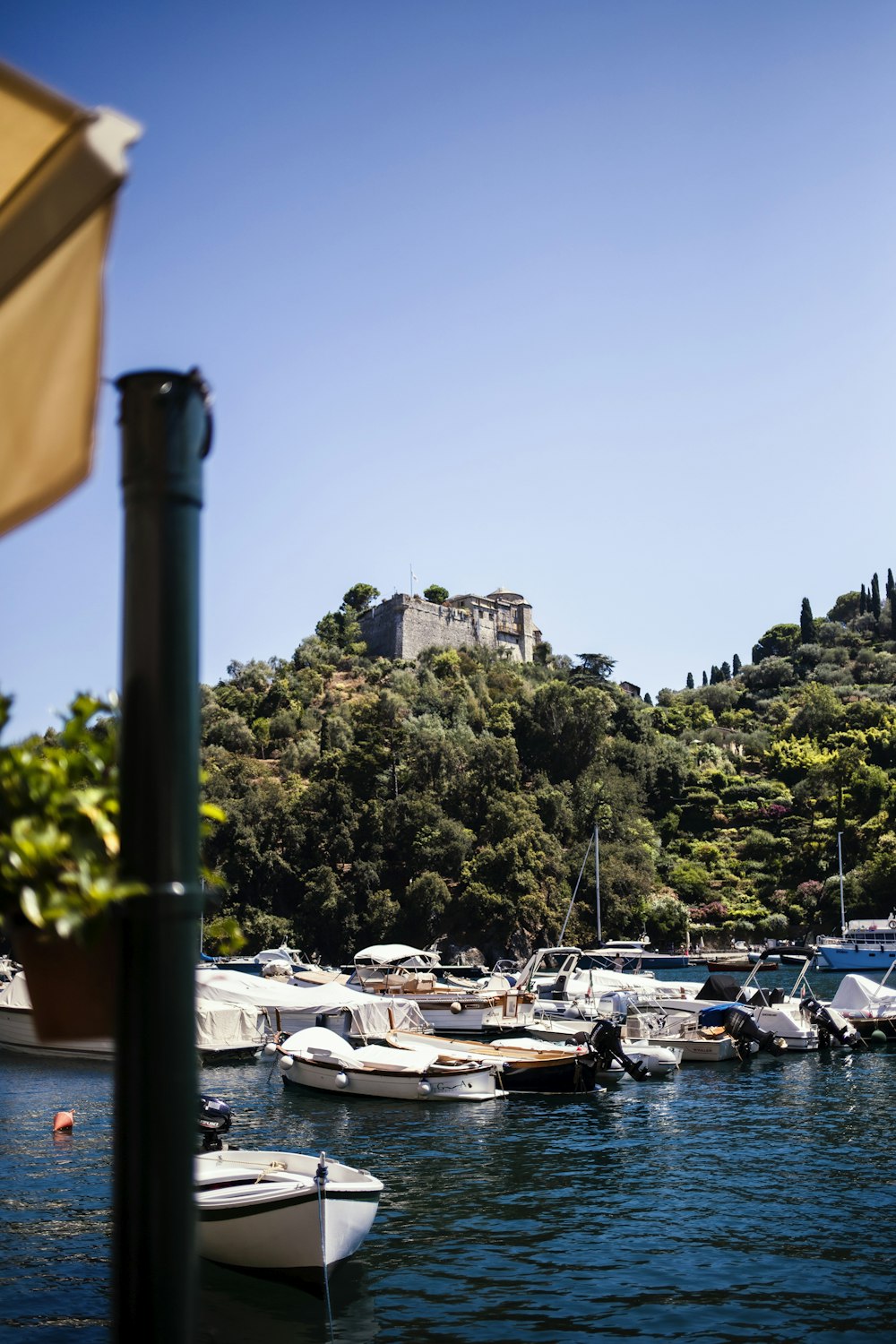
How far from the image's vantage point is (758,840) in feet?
341

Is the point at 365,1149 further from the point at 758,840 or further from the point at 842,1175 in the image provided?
the point at 758,840

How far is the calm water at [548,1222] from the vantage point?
1390 cm

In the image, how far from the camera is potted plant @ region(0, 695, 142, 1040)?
2.49m

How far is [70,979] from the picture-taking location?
273 centimetres

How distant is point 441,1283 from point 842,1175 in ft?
30.9

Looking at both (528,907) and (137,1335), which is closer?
(137,1335)

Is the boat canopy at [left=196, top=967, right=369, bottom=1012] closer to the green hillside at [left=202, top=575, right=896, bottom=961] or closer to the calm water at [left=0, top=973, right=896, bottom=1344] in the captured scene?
the calm water at [left=0, top=973, right=896, bottom=1344]

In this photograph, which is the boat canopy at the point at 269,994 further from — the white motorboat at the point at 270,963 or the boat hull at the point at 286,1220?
the boat hull at the point at 286,1220

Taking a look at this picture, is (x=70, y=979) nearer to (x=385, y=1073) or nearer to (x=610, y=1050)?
(x=385, y=1073)

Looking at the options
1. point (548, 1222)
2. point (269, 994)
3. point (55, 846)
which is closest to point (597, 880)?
point (269, 994)

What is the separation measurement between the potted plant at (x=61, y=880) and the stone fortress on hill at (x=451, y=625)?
122 m

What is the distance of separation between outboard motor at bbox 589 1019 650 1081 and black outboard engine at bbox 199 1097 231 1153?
1317 cm

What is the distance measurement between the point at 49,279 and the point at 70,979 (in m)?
1.66

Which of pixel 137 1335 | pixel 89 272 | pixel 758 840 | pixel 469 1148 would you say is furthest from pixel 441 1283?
pixel 758 840
